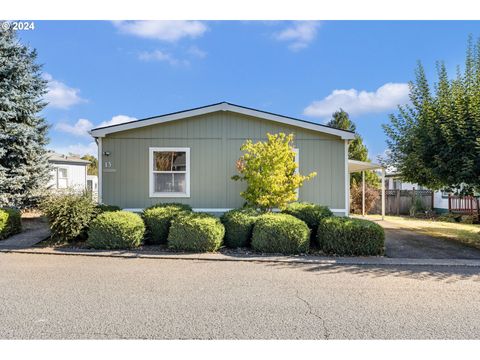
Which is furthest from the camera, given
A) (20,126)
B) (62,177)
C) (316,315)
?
(62,177)

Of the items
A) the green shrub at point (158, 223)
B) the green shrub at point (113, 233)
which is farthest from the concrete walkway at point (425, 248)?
the green shrub at point (113, 233)

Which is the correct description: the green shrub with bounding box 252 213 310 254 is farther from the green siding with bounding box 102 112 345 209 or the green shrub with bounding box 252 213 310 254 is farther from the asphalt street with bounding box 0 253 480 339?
the green siding with bounding box 102 112 345 209

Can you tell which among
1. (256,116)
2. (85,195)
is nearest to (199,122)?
(256,116)

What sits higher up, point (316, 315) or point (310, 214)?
point (310, 214)

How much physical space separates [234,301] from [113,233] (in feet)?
13.8

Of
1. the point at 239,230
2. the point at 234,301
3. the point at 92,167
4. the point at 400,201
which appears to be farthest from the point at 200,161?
the point at 92,167

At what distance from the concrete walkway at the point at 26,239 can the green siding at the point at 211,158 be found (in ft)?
6.52

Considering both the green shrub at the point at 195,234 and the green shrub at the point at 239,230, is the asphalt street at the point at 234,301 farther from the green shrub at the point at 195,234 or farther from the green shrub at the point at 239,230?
the green shrub at the point at 239,230

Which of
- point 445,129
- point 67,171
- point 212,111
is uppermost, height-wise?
point 212,111

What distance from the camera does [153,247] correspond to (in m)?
7.55

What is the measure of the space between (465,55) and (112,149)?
10.6 meters

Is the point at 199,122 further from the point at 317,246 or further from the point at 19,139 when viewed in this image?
the point at 19,139

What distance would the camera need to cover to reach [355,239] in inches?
268

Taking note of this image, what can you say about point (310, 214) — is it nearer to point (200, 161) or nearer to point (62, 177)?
point (200, 161)
